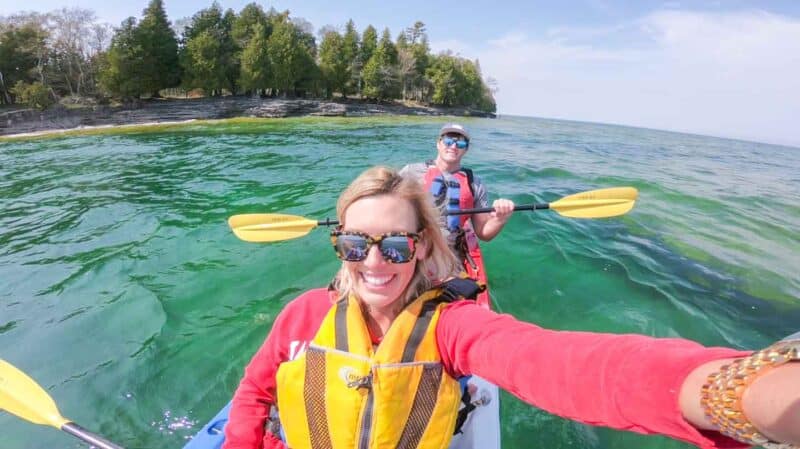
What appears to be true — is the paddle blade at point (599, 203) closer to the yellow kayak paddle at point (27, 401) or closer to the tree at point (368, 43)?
the yellow kayak paddle at point (27, 401)

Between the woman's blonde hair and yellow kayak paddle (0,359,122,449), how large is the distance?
2.30m

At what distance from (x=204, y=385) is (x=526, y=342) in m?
3.57

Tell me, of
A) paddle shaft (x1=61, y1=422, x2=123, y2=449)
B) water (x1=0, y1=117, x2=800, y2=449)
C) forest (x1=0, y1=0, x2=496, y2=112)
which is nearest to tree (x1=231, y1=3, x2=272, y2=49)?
forest (x1=0, y1=0, x2=496, y2=112)

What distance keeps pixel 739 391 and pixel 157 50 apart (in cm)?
5498

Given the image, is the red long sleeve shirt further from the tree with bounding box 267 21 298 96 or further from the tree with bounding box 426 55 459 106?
the tree with bounding box 426 55 459 106

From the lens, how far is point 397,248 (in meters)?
1.83

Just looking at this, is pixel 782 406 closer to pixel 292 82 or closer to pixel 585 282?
pixel 585 282

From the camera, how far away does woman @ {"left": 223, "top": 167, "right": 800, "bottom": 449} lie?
0.97 m

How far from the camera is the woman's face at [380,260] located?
1.84 meters

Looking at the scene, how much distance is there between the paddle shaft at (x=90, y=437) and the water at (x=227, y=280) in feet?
3.10

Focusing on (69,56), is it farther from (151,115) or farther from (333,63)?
A: (333,63)

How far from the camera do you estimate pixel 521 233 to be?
7805mm

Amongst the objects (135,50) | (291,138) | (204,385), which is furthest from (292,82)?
(204,385)

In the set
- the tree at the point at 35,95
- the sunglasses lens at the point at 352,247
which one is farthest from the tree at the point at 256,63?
the sunglasses lens at the point at 352,247
